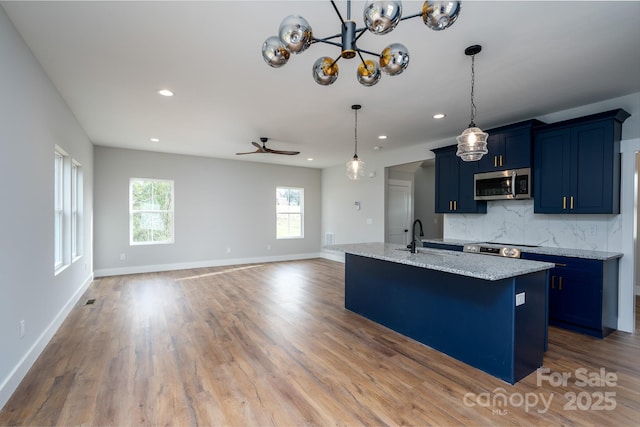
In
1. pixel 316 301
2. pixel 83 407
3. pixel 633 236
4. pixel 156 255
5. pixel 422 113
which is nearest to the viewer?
pixel 83 407

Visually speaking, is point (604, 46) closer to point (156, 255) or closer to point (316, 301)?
point (316, 301)

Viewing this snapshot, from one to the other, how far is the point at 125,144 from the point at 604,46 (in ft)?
23.3

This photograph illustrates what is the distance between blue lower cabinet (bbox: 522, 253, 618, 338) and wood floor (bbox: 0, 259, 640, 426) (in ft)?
0.54

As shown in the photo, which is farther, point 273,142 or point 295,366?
point 273,142

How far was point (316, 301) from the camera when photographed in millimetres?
4609

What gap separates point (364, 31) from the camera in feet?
5.42

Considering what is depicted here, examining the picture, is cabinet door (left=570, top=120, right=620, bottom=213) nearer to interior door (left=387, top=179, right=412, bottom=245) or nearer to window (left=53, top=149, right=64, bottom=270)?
interior door (left=387, top=179, right=412, bottom=245)

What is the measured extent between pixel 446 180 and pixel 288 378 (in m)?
4.04

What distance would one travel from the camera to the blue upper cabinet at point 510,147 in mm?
4059

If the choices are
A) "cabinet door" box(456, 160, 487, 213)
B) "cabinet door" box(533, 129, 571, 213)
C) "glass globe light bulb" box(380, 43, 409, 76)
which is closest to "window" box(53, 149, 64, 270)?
"glass globe light bulb" box(380, 43, 409, 76)

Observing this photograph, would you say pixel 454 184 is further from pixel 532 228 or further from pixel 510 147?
pixel 532 228

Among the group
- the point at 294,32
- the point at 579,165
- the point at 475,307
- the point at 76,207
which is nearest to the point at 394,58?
the point at 294,32

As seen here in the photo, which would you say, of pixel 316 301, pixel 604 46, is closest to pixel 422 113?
pixel 604 46

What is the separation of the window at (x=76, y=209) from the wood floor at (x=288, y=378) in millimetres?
1086
